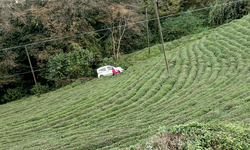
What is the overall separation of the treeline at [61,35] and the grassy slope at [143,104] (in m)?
5.59

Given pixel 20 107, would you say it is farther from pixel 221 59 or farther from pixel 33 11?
pixel 221 59

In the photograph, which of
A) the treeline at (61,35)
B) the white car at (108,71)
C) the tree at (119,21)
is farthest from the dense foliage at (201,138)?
the tree at (119,21)

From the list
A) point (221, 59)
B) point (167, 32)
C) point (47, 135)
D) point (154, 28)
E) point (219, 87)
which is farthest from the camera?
point (154, 28)

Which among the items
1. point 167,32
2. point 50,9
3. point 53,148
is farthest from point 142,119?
point 167,32

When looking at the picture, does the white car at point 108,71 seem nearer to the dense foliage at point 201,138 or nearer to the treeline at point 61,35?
the treeline at point 61,35

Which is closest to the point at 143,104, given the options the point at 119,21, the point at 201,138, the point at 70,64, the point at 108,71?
the point at 201,138

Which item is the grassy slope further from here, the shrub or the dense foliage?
the shrub

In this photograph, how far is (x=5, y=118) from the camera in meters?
27.4

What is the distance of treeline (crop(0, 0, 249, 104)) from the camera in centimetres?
3806

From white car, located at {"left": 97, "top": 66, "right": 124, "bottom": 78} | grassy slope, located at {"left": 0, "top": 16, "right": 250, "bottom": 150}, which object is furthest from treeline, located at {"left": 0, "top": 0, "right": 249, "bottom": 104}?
grassy slope, located at {"left": 0, "top": 16, "right": 250, "bottom": 150}

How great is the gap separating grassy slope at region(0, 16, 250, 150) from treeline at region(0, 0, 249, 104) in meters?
5.59

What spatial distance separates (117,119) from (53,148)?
19.3ft

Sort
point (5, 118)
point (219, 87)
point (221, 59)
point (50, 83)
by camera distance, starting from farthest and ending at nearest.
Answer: point (50, 83)
point (221, 59)
point (5, 118)
point (219, 87)

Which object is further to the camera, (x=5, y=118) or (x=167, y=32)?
(x=167, y=32)
